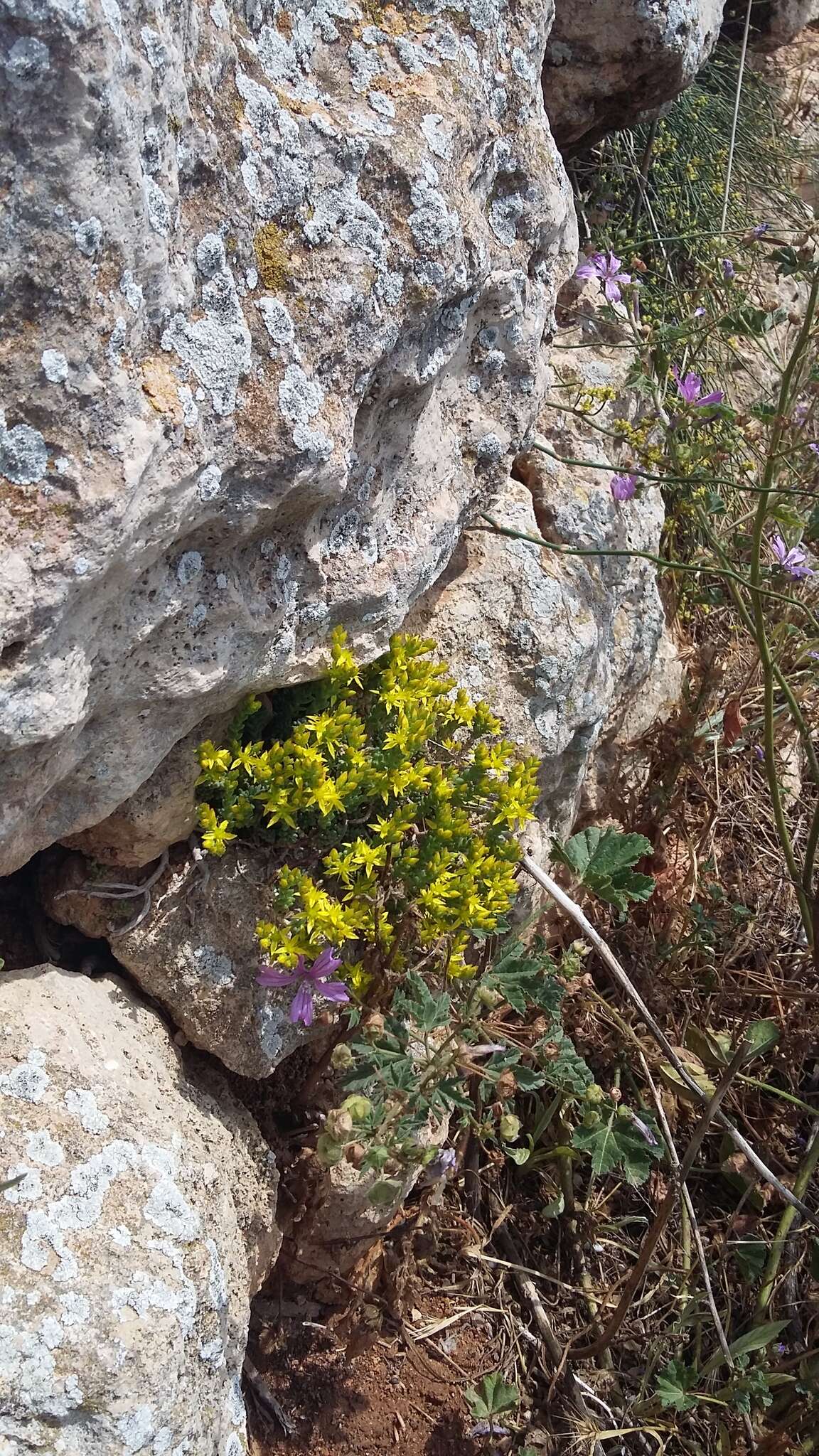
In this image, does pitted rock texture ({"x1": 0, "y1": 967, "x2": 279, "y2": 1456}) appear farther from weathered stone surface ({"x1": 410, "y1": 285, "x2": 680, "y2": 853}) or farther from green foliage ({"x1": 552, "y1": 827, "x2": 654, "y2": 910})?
weathered stone surface ({"x1": 410, "y1": 285, "x2": 680, "y2": 853})

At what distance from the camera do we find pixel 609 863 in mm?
2361

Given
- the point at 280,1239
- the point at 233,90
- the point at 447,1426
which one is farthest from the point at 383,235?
the point at 447,1426

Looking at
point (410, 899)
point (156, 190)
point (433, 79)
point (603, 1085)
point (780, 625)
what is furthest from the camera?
point (780, 625)

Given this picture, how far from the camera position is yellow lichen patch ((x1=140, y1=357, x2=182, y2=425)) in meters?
1.47

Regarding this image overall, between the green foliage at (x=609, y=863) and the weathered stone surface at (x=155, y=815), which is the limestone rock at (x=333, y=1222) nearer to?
the green foliage at (x=609, y=863)

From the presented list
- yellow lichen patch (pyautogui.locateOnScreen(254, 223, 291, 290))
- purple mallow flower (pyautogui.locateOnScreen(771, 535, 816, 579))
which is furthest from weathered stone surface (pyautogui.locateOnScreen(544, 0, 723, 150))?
yellow lichen patch (pyautogui.locateOnScreen(254, 223, 291, 290))

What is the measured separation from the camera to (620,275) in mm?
3082

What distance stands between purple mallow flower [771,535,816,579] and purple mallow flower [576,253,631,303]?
2.75 ft

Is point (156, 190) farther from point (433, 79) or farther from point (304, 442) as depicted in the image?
point (433, 79)

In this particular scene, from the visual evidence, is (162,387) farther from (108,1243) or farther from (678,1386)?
(678,1386)

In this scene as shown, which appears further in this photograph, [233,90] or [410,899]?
[410,899]

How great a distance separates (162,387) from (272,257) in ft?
1.14

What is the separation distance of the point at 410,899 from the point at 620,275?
2.03 m

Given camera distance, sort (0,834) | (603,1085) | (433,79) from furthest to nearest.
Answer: (603,1085)
(433,79)
(0,834)
